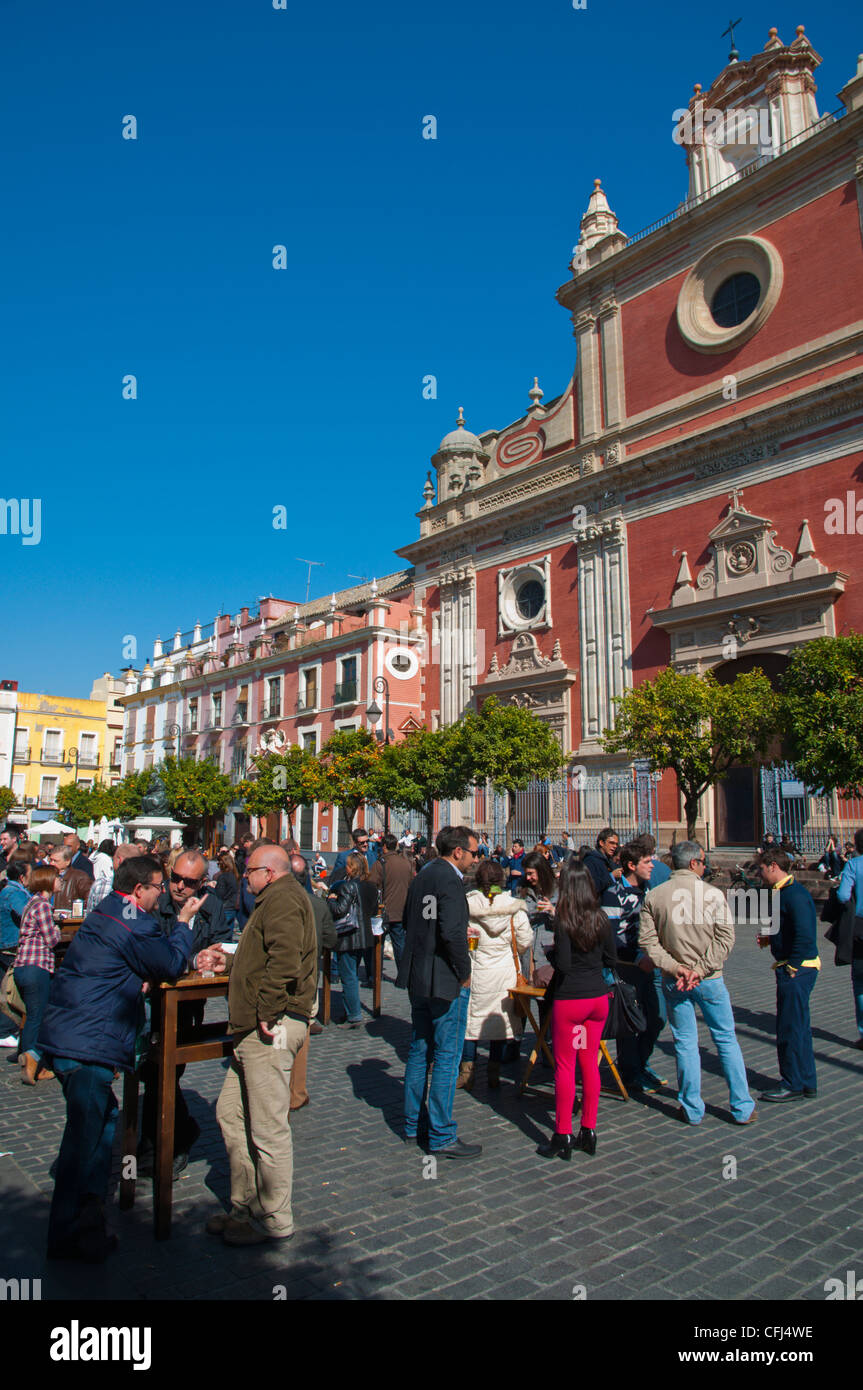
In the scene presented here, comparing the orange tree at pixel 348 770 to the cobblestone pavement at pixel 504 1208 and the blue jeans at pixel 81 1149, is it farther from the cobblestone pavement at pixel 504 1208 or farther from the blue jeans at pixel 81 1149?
the blue jeans at pixel 81 1149

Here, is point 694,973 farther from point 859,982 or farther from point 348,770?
point 348,770

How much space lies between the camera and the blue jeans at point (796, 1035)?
5.88 metres

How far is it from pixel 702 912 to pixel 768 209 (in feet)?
77.3

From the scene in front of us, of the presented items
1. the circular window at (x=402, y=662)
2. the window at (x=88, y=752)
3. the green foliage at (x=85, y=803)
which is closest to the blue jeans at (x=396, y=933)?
the circular window at (x=402, y=662)

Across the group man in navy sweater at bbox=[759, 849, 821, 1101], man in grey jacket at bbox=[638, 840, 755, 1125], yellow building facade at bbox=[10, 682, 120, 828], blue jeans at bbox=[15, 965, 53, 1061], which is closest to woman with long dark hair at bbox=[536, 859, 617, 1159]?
man in grey jacket at bbox=[638, 840, 755, 1125]

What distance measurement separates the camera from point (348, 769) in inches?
1143

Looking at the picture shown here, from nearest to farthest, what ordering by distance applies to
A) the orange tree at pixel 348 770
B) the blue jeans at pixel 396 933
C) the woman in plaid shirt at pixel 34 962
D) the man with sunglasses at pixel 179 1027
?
1. the man with sunglasses at pixel 179 1027
2. the woman in plaid shirt at pixel 34 962
3. the blue jeans at pixel 396 933
4. the orange tree at pixel 348 770

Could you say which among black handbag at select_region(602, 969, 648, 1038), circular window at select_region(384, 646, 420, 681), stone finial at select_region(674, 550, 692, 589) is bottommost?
black handbag at select_region(602, 969, 648, 1038)

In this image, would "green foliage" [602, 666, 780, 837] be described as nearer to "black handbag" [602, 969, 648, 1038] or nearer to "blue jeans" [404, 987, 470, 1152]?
"black handbag" [602, 969, 648, 1038]

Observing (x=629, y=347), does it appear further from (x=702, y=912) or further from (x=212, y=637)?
(x=212, y=637)

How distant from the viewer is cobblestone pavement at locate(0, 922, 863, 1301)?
3.48 metres

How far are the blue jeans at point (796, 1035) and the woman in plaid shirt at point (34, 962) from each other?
529 centimetres

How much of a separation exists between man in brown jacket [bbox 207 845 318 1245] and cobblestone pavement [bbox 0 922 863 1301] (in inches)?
6.0

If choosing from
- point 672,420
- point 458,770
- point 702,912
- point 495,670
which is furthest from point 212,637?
point 702,912
